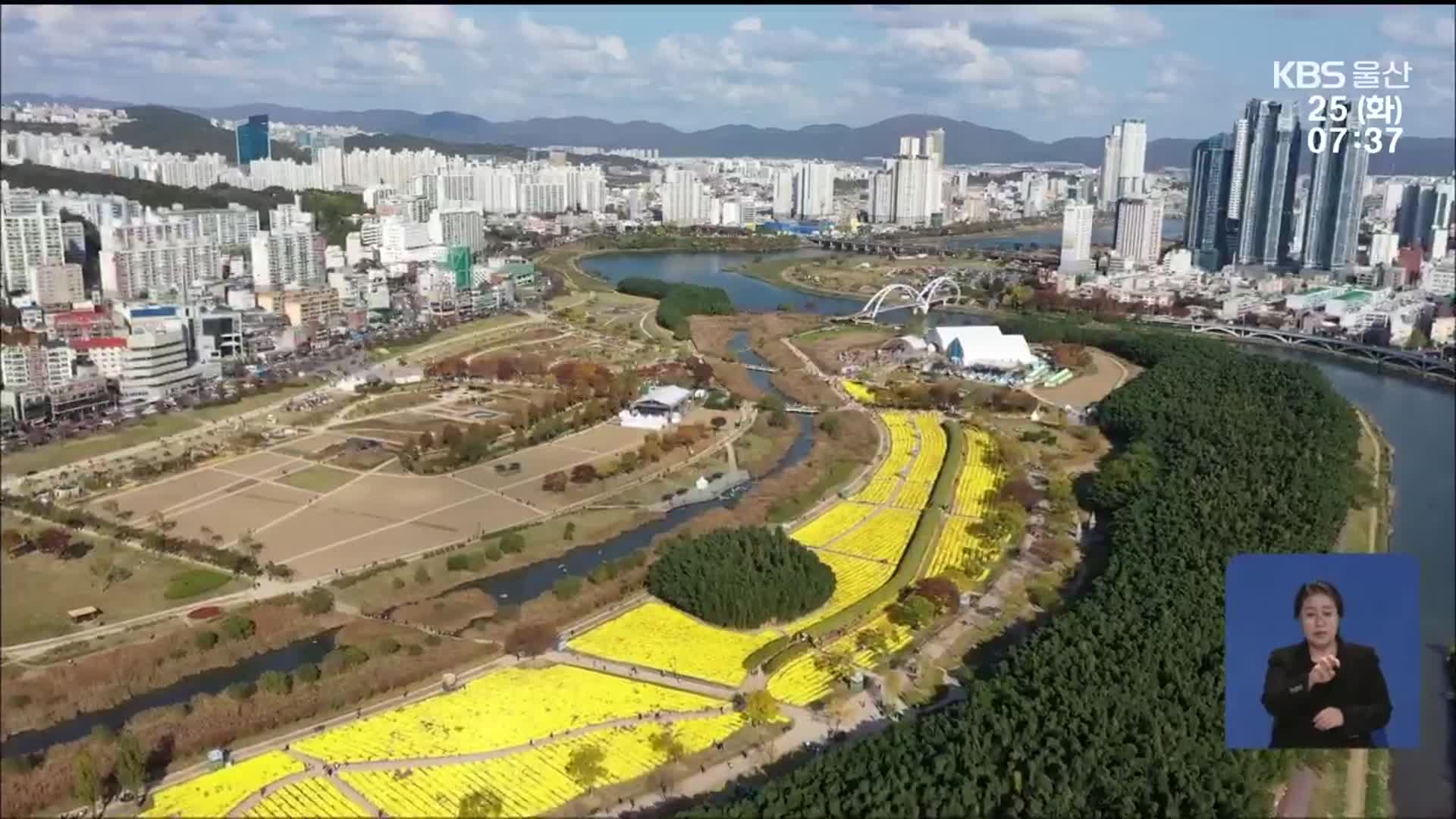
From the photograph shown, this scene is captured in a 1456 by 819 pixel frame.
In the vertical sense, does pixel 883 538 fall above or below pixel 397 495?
below

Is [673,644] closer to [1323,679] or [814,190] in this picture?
[1323,679]

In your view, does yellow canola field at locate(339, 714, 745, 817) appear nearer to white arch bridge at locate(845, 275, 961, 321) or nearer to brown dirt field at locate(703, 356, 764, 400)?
brown dirt field at locate(703, 356, 764, 400)

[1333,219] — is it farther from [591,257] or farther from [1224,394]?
[591,257]

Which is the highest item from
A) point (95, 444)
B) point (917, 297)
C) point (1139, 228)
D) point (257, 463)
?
point (1139, 228)

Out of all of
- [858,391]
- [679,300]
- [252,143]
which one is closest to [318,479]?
[858,391]

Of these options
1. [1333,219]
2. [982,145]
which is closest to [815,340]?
[1333,219]

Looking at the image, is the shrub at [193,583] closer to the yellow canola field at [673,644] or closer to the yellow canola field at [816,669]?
the yellow canola field at [673,644]

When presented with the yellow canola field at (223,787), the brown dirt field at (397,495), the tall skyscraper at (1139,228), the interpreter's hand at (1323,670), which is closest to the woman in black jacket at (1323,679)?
the interpreter's hand at (1323,670)
